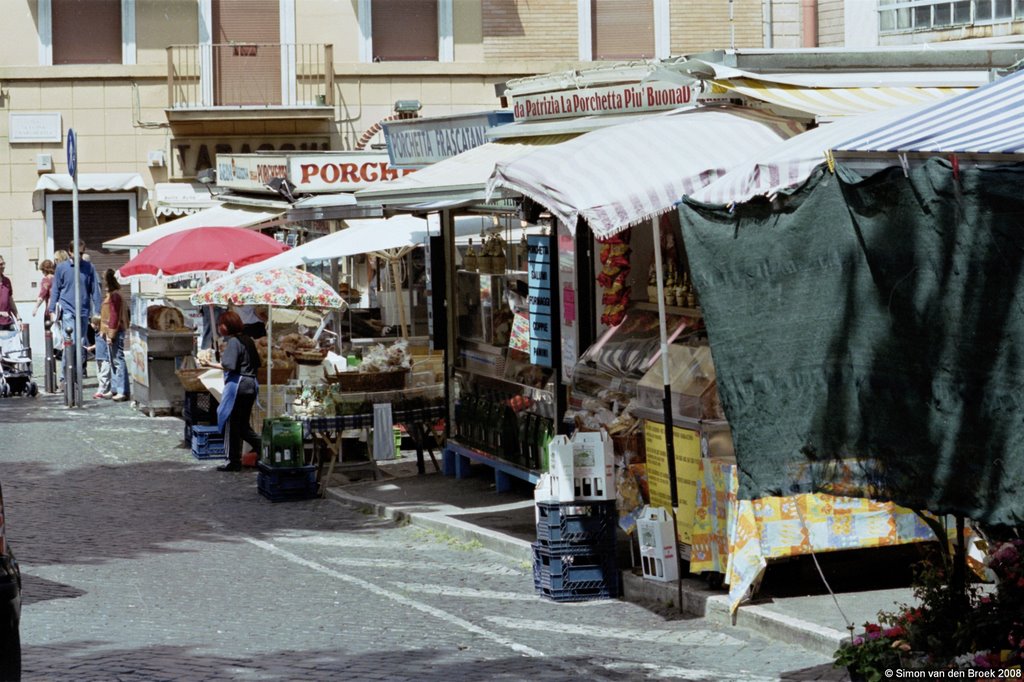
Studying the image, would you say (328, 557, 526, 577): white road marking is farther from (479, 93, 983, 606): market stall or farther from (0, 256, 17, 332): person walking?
(0, 256, 17, 332): person walking

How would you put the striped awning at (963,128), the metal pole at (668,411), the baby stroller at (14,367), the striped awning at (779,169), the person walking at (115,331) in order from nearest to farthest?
the striped awning at (963,128)
the striped awning at (779,169)
the metal pole at (668,411)
the person walking at (115,331)
the baby stroller at (14,367)

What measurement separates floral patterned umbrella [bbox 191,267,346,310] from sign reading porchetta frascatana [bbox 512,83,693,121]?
10.8 ft

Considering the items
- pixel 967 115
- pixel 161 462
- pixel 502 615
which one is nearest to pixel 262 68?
pixel 161 462

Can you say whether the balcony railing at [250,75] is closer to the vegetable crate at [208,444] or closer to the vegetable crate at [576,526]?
the vegetable crate at [208,444]

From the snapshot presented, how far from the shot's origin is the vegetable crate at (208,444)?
631 inches

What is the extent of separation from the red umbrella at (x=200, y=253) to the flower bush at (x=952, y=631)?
1231 centimetres

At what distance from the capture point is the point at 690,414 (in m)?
9.41

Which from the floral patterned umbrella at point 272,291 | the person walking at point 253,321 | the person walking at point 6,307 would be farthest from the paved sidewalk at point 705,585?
the person walking at point 6,307

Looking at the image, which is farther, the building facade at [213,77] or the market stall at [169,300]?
the building facade at [213,77]

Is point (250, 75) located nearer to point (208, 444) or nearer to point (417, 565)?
point (208, 444)

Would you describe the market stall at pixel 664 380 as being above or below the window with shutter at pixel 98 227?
below

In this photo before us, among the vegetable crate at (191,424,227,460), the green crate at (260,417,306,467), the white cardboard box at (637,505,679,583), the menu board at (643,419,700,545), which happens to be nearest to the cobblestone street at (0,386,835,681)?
the white cardboard box at (637,505,679,583)

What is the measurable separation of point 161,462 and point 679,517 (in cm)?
775

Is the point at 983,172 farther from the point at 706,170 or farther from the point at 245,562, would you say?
the point at 245,562
